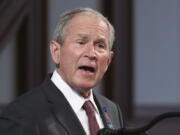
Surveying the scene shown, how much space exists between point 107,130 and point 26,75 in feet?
4.23

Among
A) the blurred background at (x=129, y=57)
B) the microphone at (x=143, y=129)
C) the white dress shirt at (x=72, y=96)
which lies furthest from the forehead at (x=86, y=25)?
the blurred background at (x=129, y=57)

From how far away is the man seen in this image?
4.84ft

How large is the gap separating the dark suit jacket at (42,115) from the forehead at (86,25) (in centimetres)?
13

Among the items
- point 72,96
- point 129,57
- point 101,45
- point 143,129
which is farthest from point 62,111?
point 129,57

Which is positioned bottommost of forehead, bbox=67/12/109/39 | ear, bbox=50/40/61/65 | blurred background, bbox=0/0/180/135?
blurred background, bbox=0/0/180/135

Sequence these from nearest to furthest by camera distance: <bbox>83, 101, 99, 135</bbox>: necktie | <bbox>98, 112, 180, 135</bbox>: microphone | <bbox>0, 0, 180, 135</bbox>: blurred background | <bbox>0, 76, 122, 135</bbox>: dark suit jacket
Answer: <bbox>98, 112, 180, 135</bbox>: microphone, <bbox>0, 76, 122, 135</bbox>: dark suit jacket, <bbox>83, 101, 99, 135</bbox>: necktie, <bbox>0, 0, 180, 135</bbox>: blurred background

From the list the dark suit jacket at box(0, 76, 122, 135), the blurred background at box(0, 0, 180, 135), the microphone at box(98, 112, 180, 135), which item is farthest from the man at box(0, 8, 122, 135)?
the blurred background at box(0, 0, 180, 135)

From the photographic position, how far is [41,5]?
2600mm

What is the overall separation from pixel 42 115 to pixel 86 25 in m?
0.22

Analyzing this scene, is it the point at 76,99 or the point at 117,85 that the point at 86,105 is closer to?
the point at 76,99

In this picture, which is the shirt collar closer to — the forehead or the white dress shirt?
the white dress shirt

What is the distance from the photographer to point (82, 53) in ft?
5.02

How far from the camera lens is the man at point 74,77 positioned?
1475mm

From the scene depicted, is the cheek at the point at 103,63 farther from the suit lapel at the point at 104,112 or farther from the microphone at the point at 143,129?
the microphone at the point at 143,129
